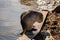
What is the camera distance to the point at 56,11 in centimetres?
1242

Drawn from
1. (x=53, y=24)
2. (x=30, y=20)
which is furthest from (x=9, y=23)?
(x=30, y=20)

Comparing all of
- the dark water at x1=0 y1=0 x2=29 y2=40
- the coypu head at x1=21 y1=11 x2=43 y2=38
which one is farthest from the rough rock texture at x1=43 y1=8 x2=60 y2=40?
the dark water at x1=0 y1=0 x2=29 y2=40

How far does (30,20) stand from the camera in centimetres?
909

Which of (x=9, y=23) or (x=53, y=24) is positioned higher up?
(x=53, y=24)

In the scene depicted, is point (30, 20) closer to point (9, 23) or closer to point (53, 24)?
point (53, 24)

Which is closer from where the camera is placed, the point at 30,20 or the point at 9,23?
the point at 30,20

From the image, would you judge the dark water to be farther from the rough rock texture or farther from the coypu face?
the rough rock texture

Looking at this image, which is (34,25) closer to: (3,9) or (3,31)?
(3,31)

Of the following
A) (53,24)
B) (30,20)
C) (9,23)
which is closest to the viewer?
(30,20)

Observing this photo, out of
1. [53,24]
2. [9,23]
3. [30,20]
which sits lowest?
[9,23]

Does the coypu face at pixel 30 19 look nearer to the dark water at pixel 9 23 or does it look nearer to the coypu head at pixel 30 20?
the coypu head at pixel 30 20

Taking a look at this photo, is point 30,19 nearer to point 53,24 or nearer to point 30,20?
point 30,20

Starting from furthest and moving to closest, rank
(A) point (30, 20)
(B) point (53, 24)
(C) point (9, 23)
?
(C) point (9, 23) → (B) point (53, 24) → (A) point (30, 20)

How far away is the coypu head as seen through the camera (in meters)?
8.92
